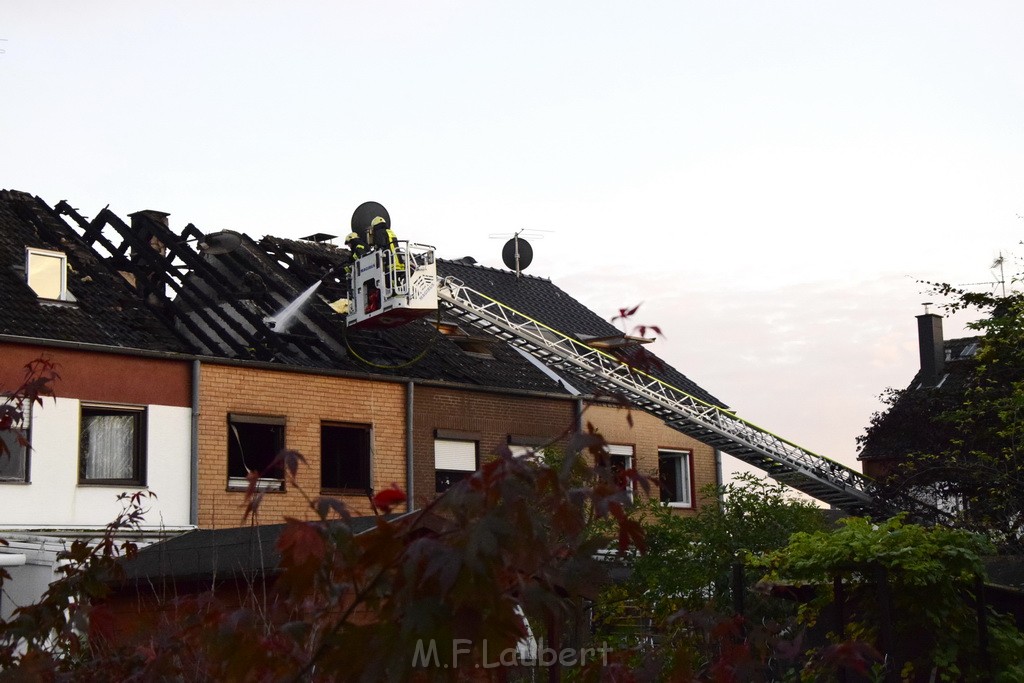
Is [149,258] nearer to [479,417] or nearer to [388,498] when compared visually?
[479,417]

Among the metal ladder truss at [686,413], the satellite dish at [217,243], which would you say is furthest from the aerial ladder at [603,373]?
the satellite dish at [217,243]

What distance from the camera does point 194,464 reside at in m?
21.6

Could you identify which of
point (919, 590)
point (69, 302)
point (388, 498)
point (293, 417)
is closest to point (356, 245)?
point (293, 417)

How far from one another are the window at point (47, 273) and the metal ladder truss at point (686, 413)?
7660 mm

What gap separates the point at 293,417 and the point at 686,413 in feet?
29.1

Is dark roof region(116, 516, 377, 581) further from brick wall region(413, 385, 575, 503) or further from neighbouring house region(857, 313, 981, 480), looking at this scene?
neighbouring house region(857, 313, 981, 480)

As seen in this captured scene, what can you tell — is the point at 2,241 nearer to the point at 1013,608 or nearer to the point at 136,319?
the point at 136,319

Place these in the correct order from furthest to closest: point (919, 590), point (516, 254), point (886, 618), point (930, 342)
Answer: point (930, 342) < point (516, 254) < point (919, 590) < point (886, 618)

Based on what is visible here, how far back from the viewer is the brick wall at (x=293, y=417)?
21859mm

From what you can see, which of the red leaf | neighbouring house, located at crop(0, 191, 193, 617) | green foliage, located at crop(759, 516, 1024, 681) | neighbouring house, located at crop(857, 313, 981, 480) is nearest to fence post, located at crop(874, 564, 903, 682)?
green foliage, located at crop(759, 516, 1024, 681)

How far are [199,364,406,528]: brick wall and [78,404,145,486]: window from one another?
1.04m

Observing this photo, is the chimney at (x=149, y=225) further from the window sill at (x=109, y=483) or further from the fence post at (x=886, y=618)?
the fence post at (x=886, y=618)

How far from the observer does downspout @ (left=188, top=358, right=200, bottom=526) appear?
21.3 meters

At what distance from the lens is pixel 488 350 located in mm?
29312
